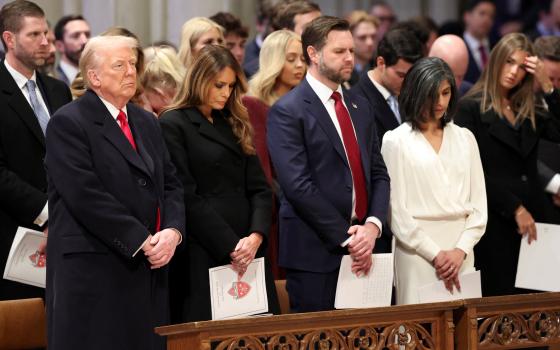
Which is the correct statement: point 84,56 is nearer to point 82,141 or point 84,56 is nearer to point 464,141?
point 82,141

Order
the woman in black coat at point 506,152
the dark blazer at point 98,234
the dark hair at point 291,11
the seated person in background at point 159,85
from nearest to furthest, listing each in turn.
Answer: the dark blazer at point 98,234, the seated person in background at point 159,85, the woman in black coat at point 506,152, the dark hair at point 291,11

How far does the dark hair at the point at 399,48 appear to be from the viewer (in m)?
5.95

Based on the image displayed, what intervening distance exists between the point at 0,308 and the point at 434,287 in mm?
1978

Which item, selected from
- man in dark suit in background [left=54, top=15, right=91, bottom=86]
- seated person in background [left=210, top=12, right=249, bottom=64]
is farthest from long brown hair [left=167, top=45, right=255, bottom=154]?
man in dark suit in background [left=54, top=15, right=91, bottom=86]

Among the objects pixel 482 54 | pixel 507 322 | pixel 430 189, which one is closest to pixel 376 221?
pixel 430 189

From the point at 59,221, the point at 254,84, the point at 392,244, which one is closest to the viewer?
the point at 59,221

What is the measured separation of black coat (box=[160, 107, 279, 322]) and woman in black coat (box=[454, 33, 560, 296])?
1393mm

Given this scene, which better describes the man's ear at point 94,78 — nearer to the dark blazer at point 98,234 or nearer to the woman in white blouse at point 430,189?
the dark blazer at point 98,234

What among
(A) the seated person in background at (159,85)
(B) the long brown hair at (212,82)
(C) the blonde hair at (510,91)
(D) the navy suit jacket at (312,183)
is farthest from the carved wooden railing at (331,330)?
(C) the blonde hair at (510,91)

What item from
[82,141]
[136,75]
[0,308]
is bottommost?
[0,308]

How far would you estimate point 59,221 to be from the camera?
172 inches

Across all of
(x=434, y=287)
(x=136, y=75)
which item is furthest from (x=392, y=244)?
(x=136, y=75)

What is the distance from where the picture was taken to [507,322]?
4492mm

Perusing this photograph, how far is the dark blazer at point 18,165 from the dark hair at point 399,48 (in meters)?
1.91
